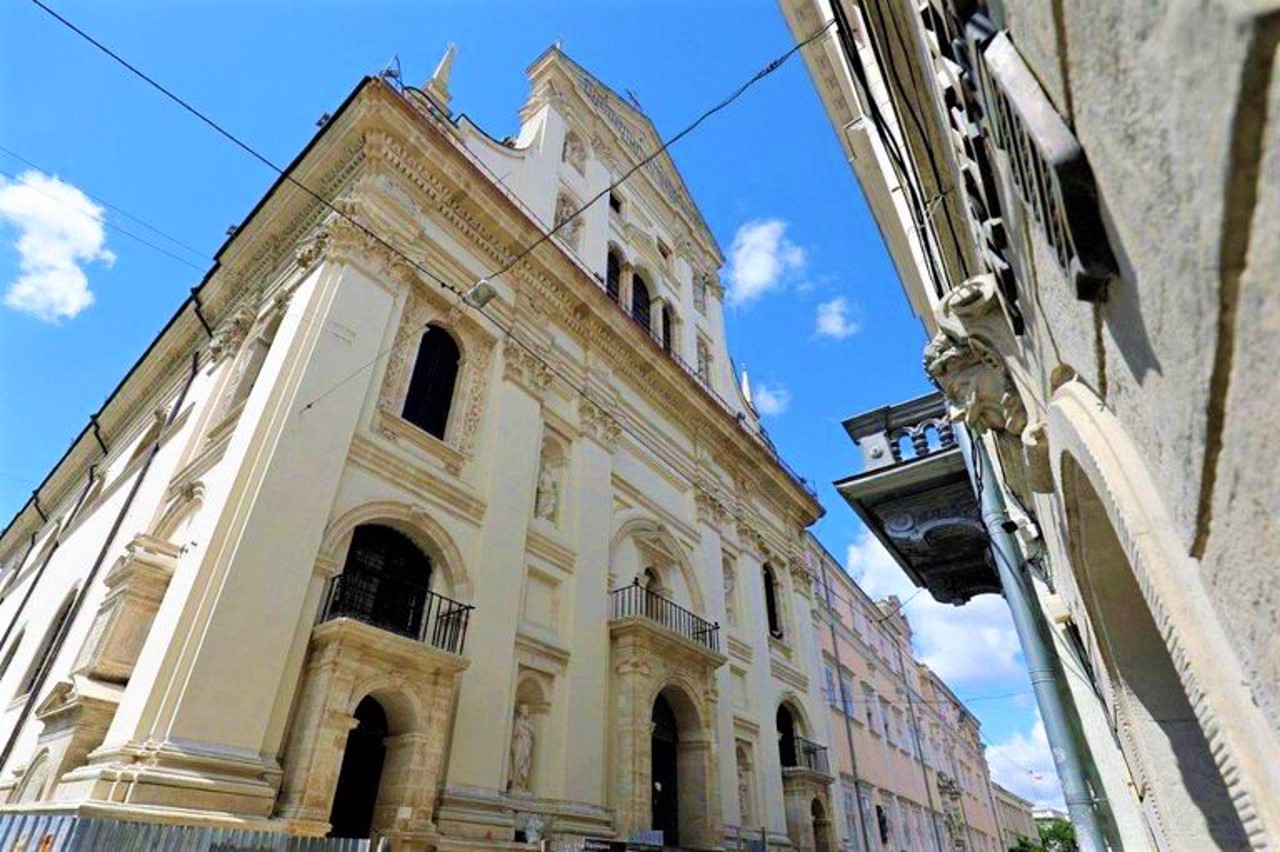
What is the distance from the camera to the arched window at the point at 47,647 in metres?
11.2

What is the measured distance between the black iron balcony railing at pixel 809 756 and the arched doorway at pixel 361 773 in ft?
37.2

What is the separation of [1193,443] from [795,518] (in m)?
22.2

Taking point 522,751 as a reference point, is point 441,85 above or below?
above

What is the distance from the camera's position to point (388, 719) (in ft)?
27.3

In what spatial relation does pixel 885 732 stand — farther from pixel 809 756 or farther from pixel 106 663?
pixel 106 663

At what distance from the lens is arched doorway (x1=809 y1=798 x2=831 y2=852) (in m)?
15.9

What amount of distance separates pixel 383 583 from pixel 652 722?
217 inches

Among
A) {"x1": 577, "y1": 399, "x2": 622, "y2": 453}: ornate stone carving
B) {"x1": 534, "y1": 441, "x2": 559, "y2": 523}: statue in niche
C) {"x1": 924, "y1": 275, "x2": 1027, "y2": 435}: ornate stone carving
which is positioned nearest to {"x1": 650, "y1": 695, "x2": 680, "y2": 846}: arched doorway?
{"x1": 534, "y1": 441, "x2": 559, "y2": 523}: statue in niche

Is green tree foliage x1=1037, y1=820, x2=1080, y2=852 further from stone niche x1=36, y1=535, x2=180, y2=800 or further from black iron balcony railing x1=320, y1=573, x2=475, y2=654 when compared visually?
stone niche x1=36, y1=535, x2=180, y2=800

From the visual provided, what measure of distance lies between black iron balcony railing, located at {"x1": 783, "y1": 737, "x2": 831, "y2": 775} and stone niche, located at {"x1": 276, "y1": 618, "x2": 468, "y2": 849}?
1116cm

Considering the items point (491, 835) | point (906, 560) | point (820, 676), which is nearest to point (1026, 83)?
point (906, 560)

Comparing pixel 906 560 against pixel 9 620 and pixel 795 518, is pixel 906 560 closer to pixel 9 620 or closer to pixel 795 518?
pixel 795 518

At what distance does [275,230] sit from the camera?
42.9 ft

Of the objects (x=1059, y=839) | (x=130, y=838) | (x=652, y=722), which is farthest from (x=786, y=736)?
(x=1059, y=839)
